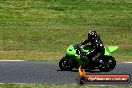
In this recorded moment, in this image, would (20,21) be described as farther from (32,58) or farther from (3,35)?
(32,58)

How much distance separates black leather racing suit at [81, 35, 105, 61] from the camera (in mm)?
18344

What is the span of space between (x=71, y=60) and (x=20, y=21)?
13442 millimetres

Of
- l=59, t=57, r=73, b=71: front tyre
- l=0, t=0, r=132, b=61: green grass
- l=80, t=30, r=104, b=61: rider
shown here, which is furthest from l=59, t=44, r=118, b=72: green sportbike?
l=0, t=0, r=132, b=61: green grass

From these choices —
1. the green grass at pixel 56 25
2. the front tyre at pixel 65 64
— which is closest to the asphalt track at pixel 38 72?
the front tyre at pixel 65 64

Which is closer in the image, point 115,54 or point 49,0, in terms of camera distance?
point 115,54

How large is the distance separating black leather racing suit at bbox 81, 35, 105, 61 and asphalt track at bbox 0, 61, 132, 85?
0.57 m

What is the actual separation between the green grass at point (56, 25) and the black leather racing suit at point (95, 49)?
3.23 meters

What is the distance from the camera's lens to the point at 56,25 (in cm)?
3058

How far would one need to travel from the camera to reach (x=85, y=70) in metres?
18.8

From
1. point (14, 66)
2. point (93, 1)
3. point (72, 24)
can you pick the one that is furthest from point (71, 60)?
point (93, 1)

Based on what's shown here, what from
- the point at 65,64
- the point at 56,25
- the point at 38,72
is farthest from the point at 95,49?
the point at 56,25

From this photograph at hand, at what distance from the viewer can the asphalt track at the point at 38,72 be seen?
1667cm

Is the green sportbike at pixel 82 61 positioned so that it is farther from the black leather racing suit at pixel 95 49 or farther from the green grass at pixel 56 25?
the green grass at pixel 56 25

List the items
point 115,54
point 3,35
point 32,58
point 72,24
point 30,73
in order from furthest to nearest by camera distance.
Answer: point 72,24 < point 3,35 < point 115,54 < point 32,58 < point 30,73
